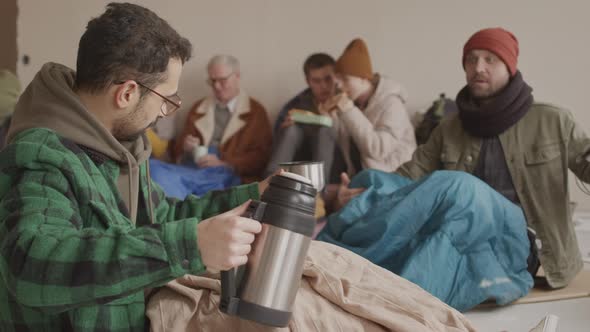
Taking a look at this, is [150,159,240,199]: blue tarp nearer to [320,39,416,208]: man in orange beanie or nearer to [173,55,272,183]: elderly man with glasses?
[173,55,272,183]: elderly man with glasses

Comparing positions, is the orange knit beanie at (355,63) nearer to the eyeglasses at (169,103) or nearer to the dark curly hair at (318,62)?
the dark curly hair at (318,62)

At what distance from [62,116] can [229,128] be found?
10.0 ft

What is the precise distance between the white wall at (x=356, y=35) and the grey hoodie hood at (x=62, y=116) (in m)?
3.42

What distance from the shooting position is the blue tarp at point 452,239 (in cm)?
218

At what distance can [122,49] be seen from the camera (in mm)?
1245

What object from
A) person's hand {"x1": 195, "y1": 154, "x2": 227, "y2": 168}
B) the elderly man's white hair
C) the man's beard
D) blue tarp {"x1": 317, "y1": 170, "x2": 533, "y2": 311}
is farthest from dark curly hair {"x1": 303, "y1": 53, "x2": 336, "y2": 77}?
the man's beard

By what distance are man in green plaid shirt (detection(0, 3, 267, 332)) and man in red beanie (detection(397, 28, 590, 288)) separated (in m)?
1.47

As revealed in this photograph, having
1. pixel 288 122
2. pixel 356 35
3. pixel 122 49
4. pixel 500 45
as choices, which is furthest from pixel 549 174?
pixel 356 35

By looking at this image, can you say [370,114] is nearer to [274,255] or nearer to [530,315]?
[530,315]

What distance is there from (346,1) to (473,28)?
81cm

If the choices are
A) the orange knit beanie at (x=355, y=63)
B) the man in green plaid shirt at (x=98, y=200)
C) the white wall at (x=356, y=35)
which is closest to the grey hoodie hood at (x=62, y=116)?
the man in green plaid shirt at (x=98, y=200)

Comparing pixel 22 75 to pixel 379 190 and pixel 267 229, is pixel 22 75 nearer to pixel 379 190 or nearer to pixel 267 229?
pixel 379 190

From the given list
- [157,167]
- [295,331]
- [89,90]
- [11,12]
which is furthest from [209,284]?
[11,12]

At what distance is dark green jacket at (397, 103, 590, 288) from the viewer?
2486 millimetres
